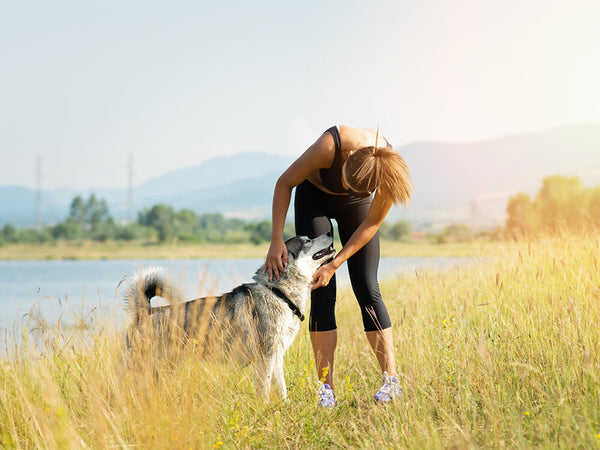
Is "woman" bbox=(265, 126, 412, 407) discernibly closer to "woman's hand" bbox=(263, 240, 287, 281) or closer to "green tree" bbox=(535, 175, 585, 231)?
"woman's hand" bbox=(263, 240, 287, 281)

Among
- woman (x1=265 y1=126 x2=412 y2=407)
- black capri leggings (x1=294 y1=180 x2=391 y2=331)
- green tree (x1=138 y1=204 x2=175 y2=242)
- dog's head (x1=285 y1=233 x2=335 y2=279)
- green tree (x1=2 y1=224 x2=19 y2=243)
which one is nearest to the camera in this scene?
woman (x1=265 y1=126 x2=412 y2=407)

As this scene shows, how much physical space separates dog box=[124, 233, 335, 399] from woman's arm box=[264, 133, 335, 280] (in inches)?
10.2

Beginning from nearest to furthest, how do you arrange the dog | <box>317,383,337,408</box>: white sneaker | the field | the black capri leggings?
A: the field → <box>317,383,337,408</box>: white sneaker → the dog → the black capri leggings

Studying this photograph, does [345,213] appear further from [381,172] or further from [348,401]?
[348,401]

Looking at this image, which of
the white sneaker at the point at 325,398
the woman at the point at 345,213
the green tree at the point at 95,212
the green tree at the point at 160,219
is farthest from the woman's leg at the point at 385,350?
the green tree at the point at 95,212

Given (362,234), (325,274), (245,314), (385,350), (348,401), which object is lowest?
(348,401)

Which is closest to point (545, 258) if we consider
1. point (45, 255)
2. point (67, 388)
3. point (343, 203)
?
point (343, 203)

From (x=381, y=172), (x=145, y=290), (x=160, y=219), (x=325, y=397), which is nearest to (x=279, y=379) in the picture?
(x=325, y=397)

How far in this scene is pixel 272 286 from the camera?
344cm

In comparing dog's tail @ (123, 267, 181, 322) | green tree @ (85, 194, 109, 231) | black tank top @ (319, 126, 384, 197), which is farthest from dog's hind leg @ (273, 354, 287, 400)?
green tree @ (85, 194, 109, 231)

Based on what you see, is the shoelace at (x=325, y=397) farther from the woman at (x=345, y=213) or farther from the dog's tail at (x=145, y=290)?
the dog's tail at (x=145, y=290)

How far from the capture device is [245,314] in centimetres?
327

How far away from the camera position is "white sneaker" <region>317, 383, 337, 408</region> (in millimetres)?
2797

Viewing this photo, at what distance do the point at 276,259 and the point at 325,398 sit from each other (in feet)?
3.21
